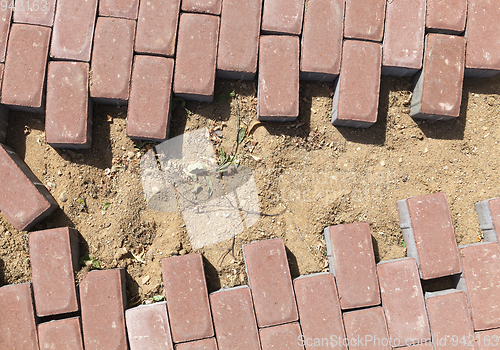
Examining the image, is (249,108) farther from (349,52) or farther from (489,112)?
(489,112)

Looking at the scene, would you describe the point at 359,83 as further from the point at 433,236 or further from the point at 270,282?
the point at 270,282

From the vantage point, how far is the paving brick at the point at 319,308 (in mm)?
2570

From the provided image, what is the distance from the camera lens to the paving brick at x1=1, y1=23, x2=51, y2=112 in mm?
2648

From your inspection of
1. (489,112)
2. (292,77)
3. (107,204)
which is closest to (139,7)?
(292,77)

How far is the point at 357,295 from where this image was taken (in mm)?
2615

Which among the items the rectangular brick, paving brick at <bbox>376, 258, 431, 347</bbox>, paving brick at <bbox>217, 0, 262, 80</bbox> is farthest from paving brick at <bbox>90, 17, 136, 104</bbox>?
paving brick at <bbox>376, 258, 431, 347</bbox>

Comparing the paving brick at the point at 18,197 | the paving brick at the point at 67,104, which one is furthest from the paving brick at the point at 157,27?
the paving brick at the point at 18,197

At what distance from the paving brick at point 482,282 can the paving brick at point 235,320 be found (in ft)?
5.67

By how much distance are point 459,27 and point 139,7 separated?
265cm

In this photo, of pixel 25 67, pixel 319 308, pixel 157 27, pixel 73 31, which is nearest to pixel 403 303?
pixel 319 308

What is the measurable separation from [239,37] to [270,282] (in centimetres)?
196

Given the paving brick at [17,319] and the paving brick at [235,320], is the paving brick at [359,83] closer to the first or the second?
the paving brick at [235,320]

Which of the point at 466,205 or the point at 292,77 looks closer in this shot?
the point at 292,77

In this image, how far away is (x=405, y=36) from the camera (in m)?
2.77
